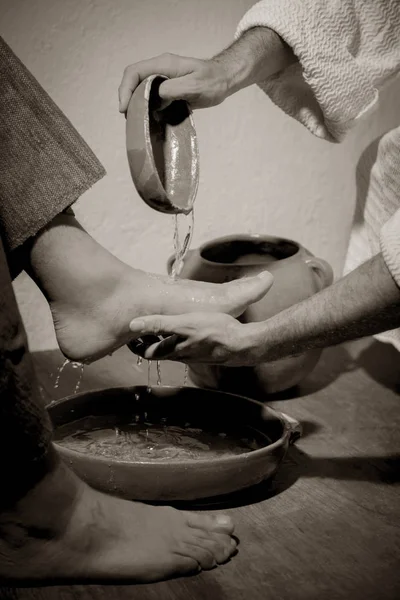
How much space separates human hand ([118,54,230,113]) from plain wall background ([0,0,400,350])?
1.84 ft

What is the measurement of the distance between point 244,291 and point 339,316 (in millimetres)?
248

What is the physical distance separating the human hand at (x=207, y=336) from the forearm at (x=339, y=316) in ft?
0.05

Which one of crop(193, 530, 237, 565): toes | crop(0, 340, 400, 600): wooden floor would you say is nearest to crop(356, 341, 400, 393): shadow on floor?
crop(0, 340, 400, 600): wooden floor

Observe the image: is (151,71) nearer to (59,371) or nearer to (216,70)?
(216,70)

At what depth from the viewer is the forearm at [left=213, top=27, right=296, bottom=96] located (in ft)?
4.68

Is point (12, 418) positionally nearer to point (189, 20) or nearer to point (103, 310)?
point (103, 310)

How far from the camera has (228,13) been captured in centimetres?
198

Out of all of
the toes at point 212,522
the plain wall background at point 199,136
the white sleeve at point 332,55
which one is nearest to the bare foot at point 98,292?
the toes at point 212,522

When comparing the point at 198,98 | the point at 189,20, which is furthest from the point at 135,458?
the point at 189,20

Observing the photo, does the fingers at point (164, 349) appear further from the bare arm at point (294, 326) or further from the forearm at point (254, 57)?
the forearm at point (254, 57)

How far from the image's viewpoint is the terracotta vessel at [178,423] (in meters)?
1.08

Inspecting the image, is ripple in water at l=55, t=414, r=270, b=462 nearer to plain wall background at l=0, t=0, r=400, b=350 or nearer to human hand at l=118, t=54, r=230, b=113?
human hand at l=118, t=54, r=230, b=113

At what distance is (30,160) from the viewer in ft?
3.91

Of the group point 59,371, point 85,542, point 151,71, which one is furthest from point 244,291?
point 59,371
